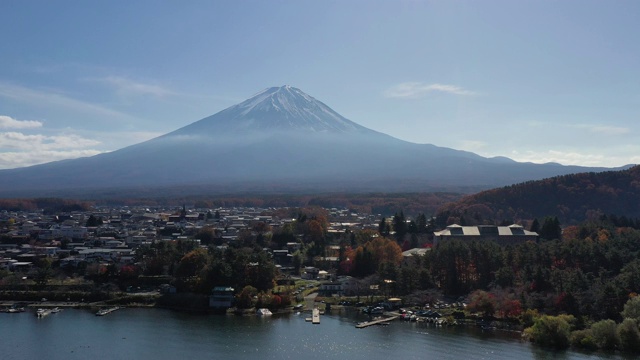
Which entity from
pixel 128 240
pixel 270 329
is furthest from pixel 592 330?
pixel 128 240

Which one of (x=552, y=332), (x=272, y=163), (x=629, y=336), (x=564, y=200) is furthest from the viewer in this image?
(x=272, y=163)

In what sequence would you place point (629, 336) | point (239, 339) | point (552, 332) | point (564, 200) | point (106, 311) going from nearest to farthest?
point (629, 336) < point (552, 332) < point (239, 339) < point (106, 311) < point (564, 200)

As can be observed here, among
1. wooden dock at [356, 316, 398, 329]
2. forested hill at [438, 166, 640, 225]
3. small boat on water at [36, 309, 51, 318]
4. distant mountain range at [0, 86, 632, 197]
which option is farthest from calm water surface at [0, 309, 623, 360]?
distant mountain range at [0, 86, 632, 197]

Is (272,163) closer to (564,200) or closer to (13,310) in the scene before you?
(564,200)

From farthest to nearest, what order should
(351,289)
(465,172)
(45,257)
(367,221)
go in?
(465,172), (367,221), (45,257), (351,289)

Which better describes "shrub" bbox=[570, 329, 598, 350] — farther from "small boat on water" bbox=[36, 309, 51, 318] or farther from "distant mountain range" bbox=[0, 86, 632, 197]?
"distant mountain range" bbox=[0, 86, 632, 197]

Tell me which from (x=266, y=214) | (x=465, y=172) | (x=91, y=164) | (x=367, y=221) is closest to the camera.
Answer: (x=367, y=221)

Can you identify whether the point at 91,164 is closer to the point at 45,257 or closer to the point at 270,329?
the point at 45,257

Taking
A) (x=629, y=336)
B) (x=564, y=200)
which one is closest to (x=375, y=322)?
(x=629, y=336)
